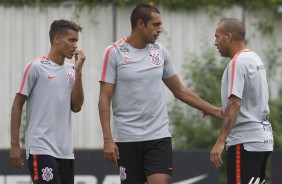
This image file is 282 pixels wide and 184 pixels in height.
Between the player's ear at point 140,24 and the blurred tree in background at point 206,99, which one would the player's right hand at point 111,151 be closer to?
the player's ear at point 140,24

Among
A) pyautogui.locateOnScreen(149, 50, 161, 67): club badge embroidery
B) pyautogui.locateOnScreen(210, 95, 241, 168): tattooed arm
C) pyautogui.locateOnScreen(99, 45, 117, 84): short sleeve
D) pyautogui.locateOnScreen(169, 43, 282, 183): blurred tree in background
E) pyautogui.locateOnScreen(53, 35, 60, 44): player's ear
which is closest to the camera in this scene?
pyautogui.locateOnScreen(210, 95, 241, 168): tattooed arm

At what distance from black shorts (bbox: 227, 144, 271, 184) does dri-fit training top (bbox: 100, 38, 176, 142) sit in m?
0.72

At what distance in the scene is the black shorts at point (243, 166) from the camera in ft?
28.8

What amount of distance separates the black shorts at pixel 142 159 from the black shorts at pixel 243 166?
24.8 inches

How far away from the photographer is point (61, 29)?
948cm

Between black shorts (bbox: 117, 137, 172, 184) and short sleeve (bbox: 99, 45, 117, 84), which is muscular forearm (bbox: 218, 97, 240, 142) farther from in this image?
short sleeve (bbox: 99, 45, 117, 84)

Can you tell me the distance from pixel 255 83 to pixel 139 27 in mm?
1229

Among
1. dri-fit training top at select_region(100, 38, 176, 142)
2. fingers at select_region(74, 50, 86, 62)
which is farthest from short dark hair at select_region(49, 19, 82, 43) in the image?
dri-fit training top at select_region(100, 38, 176, 142)

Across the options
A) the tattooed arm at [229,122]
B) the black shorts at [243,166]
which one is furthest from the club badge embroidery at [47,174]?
the black shorts at [243,166]

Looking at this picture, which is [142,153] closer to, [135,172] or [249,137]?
[135,172]

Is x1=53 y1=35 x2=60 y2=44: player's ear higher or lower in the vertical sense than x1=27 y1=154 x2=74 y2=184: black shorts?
higher

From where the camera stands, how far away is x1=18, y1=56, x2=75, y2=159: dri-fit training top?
9.22 meters

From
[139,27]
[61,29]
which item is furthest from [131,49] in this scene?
[61,29]

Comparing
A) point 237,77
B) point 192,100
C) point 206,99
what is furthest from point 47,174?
point 206,99
